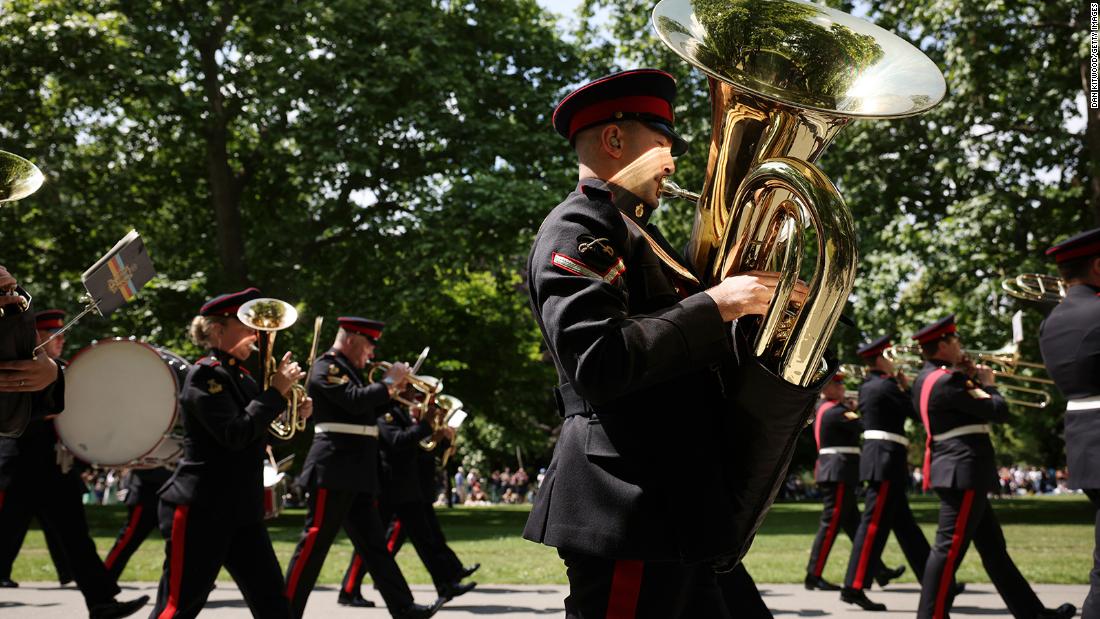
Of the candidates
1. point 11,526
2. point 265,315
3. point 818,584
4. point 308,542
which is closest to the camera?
point 265,315

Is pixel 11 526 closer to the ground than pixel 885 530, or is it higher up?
closer to the ground

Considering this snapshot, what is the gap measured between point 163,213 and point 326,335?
17.4 feet

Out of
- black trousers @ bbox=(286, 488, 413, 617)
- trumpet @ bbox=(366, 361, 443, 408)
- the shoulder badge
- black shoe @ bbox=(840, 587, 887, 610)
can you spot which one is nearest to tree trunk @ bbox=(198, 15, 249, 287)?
trumpet @ bbox=(366, 361, 443, 408)

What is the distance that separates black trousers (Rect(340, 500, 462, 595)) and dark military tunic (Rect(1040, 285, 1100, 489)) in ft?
16.5

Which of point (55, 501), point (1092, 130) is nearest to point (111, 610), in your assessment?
point (55, 501)

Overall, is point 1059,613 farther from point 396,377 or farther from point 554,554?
point 554,554

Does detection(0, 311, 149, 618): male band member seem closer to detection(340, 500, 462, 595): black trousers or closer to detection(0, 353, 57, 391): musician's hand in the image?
detection(340, 500, 462, 595): black trousers

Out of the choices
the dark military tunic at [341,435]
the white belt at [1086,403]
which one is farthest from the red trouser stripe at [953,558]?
the dark military tunic at [341,435]

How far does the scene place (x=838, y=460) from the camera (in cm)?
1050

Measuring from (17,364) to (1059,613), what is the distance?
6200 mm

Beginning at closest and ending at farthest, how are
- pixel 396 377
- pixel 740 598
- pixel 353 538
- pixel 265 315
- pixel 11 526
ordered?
pixel 740 598 → pixel 265 315 → pixel 353 538 → pixel 11 526 → pixel 396 377

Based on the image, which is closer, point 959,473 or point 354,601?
point 959,473

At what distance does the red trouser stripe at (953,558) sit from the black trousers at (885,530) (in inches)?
58.4

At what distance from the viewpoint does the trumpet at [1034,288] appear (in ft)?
29.8
